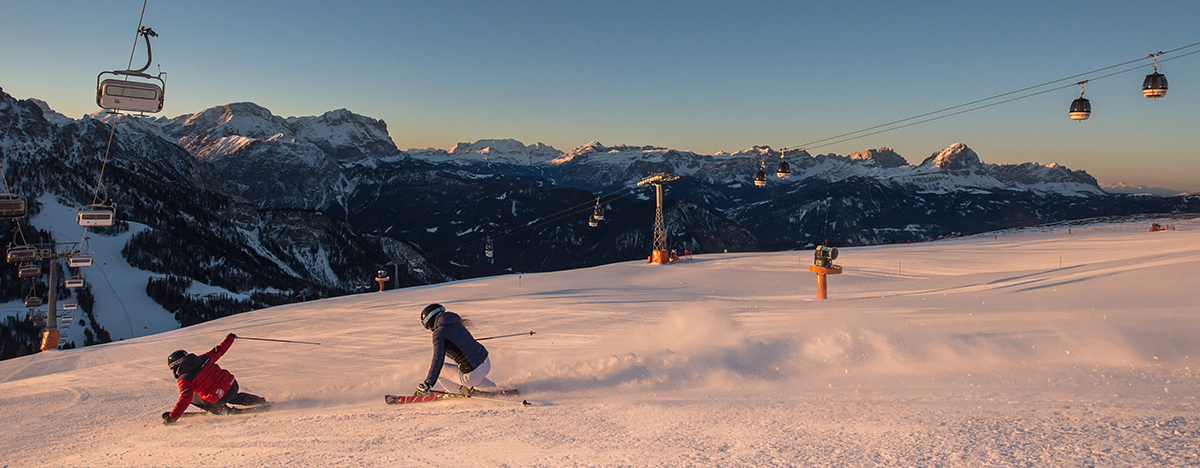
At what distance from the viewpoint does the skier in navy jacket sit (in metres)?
7.27

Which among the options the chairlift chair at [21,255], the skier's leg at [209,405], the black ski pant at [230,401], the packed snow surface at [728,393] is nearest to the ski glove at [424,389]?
the packed snow surface at [728,393]

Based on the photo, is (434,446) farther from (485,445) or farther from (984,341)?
(984,341)

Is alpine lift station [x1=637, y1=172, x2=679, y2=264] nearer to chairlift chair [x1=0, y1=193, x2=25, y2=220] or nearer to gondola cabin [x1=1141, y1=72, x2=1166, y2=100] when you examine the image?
gondola cabin [x1=1141, y1=72, x2=1166, y2=100]

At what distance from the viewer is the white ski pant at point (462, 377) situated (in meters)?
7.59

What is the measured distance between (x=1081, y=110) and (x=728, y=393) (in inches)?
641

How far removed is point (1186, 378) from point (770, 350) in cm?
484

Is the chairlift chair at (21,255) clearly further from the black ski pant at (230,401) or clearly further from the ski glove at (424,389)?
the ski glove at (424,389)

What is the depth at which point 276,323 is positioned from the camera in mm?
18078

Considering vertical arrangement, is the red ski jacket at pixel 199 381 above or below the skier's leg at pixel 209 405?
above

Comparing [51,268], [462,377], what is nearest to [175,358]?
[462,377]

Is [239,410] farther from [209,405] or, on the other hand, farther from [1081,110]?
[1081,110]

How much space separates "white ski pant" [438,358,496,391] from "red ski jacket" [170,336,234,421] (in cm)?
279

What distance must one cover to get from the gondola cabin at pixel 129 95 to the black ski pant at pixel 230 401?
4.55 m

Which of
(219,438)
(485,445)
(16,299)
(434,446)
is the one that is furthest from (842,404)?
(16,299)
